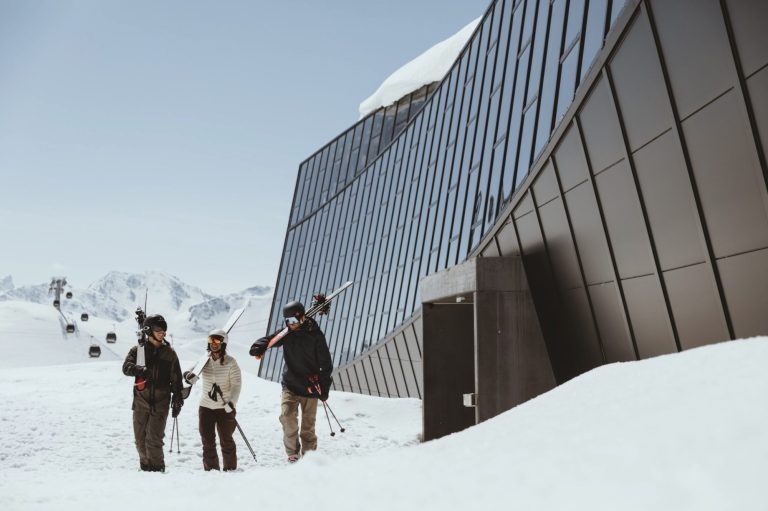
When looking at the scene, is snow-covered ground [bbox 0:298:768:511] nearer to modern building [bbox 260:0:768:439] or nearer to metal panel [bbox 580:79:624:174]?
modern building [bbox 260:0:768:439]

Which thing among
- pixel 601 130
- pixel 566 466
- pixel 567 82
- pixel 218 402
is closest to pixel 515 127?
pixel 567 82

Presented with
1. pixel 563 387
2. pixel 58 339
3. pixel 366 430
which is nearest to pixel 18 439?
pixel 366 430

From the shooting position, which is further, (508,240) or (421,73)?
(421,73)

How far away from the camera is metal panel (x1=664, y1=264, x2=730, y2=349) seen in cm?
652

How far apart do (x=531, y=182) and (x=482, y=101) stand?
6.11 meters

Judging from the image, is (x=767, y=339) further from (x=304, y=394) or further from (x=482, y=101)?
(x=482, y=101)

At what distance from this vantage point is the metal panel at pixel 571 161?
8836 millimetres

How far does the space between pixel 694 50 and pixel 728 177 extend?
1276 millimetres

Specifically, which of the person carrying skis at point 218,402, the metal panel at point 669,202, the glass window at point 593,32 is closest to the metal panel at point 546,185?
the glass window at point 593,32

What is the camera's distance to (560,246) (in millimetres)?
9688

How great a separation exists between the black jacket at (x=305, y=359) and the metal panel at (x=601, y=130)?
13.4 ft

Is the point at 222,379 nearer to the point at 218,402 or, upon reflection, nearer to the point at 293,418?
the point at 218,402

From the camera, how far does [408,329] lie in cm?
2027

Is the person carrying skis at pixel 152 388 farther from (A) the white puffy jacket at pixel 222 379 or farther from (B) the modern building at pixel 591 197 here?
(B) the modern building at pixel 591 197
